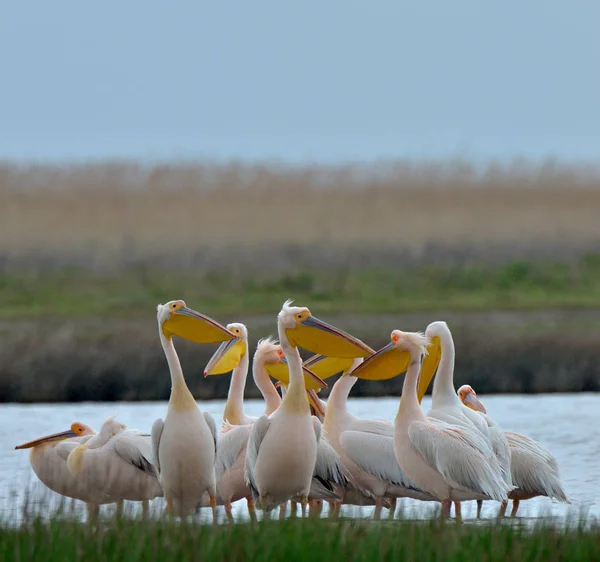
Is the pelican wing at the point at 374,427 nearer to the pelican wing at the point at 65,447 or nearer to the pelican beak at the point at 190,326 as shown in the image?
the pelican beak at the point at 190,326

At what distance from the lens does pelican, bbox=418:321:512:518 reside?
7.18 metres

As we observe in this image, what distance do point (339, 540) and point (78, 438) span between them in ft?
9.82

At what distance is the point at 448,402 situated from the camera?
7523 millimetres

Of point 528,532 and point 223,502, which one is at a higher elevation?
point 528,532

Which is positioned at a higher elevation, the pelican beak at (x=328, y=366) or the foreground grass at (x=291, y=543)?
the pelican beak at (x=328, y=366)

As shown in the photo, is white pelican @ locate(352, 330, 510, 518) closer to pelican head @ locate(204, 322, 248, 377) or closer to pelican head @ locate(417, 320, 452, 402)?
pelican head @ locate(417, 320, 452, 402)

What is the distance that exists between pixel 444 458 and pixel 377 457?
1.83 feet

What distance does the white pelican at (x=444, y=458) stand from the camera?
6.84m

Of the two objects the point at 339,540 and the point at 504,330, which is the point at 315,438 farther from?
the point at 504,330

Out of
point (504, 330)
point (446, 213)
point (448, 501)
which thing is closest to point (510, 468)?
point (448, 501)

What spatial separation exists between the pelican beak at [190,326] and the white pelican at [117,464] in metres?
0.57

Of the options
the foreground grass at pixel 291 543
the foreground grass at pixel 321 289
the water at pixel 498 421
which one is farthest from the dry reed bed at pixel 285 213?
the foreground grass at pixel 291 543

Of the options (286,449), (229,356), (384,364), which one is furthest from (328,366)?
(286,449)

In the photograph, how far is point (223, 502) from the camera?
7656 mm
